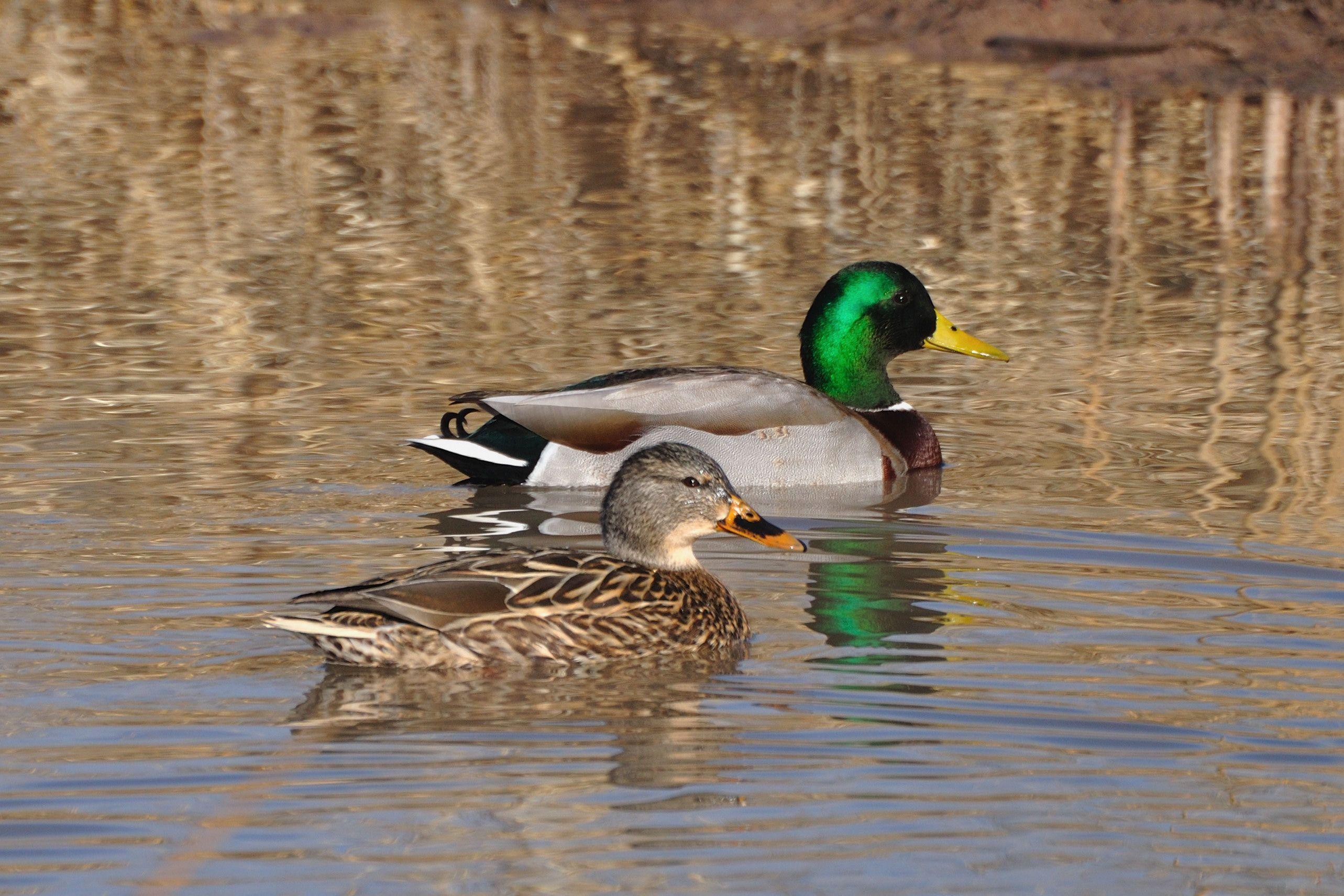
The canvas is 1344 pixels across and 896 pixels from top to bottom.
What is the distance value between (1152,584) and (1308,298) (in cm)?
608

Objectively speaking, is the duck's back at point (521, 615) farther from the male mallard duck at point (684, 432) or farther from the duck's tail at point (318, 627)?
the male mallard duck at point (684, 432)

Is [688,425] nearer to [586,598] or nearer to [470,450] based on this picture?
[470,450]

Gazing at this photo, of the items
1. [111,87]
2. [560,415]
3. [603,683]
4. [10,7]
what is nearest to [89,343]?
[560,415]

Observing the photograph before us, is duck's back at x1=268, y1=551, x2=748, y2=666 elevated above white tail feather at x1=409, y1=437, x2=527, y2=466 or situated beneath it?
elevated above

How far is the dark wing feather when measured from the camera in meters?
6.18

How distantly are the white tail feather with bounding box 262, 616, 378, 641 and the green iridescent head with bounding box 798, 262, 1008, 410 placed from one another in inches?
189

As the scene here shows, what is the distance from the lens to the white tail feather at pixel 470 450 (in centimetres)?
920

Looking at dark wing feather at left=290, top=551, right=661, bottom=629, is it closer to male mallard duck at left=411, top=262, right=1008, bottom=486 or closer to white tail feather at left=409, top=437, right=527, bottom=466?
white tail feather at left=409, top=437, right=527, bottom=466

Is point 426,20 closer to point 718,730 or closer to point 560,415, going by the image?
point 560,415

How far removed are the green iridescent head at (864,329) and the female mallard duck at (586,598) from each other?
3579 millimetres

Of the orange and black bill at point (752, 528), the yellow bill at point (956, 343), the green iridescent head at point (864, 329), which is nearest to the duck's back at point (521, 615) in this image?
the orange and black bill at point (752, 528)

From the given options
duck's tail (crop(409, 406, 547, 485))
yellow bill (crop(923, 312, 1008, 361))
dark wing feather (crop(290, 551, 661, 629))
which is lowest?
duck's tail (crop(409, 406, 547, 485))

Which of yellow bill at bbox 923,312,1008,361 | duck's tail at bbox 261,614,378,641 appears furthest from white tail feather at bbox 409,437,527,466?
duck's tail at bbox 261,614,378,641

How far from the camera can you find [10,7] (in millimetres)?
23344
